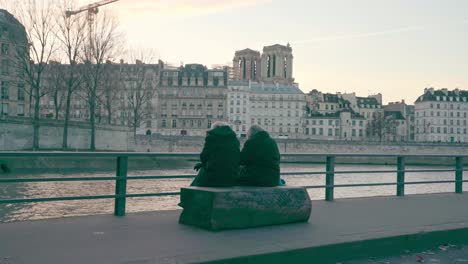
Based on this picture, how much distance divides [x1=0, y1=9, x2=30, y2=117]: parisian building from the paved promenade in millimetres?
40696

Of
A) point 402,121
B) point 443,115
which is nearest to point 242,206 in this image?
point 443,115

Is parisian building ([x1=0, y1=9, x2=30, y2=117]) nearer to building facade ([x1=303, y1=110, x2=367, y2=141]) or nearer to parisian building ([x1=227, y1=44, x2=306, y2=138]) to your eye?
parisian building ([x1=227, y1=44, x2=306, y2=138])

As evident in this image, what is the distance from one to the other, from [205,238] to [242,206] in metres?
0.82

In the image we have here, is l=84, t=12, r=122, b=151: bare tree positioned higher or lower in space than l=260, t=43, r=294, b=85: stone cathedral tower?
lower

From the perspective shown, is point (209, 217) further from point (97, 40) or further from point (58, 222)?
point (97, 40)

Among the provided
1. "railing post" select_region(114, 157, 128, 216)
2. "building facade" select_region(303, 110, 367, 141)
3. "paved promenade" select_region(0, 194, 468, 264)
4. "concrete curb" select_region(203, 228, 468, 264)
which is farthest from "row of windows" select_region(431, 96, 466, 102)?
"railing post" select_region(114, 157, 128, 216)

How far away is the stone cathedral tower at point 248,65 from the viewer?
5595 inches

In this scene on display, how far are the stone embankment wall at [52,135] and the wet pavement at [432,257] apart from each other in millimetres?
46171

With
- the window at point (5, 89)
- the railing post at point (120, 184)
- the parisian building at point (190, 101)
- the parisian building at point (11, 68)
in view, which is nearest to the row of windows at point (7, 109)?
the parisian building at point (11, 68)

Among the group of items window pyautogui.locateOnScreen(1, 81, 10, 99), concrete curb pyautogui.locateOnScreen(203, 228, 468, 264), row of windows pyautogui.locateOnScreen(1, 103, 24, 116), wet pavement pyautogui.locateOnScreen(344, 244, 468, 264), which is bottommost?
wet pavement pyautogui.locateOnScreen(344, 244, 468, 264)

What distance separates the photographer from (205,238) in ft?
20.9

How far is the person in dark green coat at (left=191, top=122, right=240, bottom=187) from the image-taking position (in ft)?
22.9

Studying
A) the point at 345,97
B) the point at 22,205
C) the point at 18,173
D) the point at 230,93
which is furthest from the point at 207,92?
the point at 22,205

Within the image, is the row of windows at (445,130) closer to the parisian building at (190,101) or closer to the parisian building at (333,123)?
the parisian building at (333,123)
